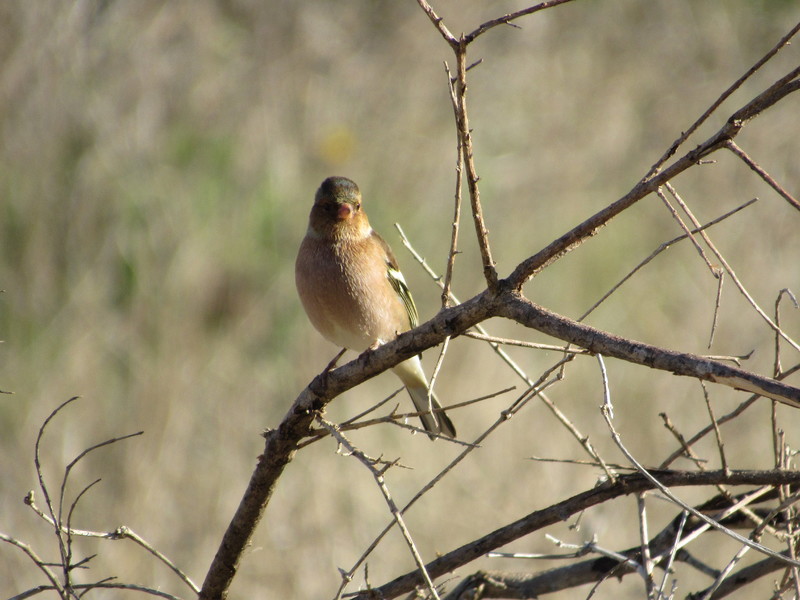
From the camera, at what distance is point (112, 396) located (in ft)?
21.7

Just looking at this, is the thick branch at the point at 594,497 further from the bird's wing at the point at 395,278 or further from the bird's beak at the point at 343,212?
the bird's wing at the point at 395,278

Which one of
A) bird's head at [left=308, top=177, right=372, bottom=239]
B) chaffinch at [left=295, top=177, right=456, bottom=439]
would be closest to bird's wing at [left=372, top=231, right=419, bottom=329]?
chaffinch at [left=295, top=177, right=456, bottom=439]

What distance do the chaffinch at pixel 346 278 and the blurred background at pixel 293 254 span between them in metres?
2.36

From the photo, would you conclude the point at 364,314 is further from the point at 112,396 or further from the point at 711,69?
the point at 711,69

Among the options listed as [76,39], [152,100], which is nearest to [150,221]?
[152,100]

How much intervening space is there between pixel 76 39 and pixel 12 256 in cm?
188

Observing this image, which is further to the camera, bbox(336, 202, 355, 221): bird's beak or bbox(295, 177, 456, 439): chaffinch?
bbox(336, 202, 355, 221): bird's beak

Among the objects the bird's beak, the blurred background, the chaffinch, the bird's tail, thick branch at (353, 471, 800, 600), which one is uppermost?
the blurred background

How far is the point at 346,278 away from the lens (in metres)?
4.52

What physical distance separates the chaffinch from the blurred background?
2.36 meters

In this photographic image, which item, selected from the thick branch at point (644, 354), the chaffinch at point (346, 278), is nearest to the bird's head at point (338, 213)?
the chaffinch at point (346, 278)

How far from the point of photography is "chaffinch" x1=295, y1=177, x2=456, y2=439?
4.50 meters

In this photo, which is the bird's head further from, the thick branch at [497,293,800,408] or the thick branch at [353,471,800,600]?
the thick branch at [497,293,800,408]

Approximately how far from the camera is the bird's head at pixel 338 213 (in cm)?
466
